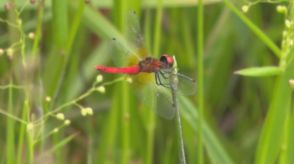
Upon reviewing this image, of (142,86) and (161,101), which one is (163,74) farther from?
(142,86)

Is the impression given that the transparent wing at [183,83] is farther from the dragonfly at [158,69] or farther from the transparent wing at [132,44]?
the transparent wing at [132,44]

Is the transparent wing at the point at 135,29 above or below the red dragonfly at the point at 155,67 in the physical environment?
above

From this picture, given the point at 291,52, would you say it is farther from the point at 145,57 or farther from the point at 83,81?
the point at 83,81

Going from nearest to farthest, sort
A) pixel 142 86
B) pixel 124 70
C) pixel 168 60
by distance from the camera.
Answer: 1. pixel 168 60
2. pixel 124 70
3. pixel 142 86

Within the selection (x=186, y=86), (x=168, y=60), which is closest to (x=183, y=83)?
(x=186, y=86)

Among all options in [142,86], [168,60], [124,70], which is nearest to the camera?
[168,60]

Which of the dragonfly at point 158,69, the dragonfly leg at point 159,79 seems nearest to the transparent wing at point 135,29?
the dragonfly at point 158,69

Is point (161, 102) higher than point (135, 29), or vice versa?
point (135, 29)

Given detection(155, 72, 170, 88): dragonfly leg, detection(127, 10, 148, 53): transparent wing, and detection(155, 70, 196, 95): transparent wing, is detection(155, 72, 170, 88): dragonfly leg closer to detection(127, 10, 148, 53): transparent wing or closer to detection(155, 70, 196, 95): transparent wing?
detection(155, 70, 196, 95): transparent wing

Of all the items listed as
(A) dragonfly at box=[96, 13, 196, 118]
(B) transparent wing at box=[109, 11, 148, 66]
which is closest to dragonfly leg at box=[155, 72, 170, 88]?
(A) dragonfly at box=[96, 13, 196, 118]
